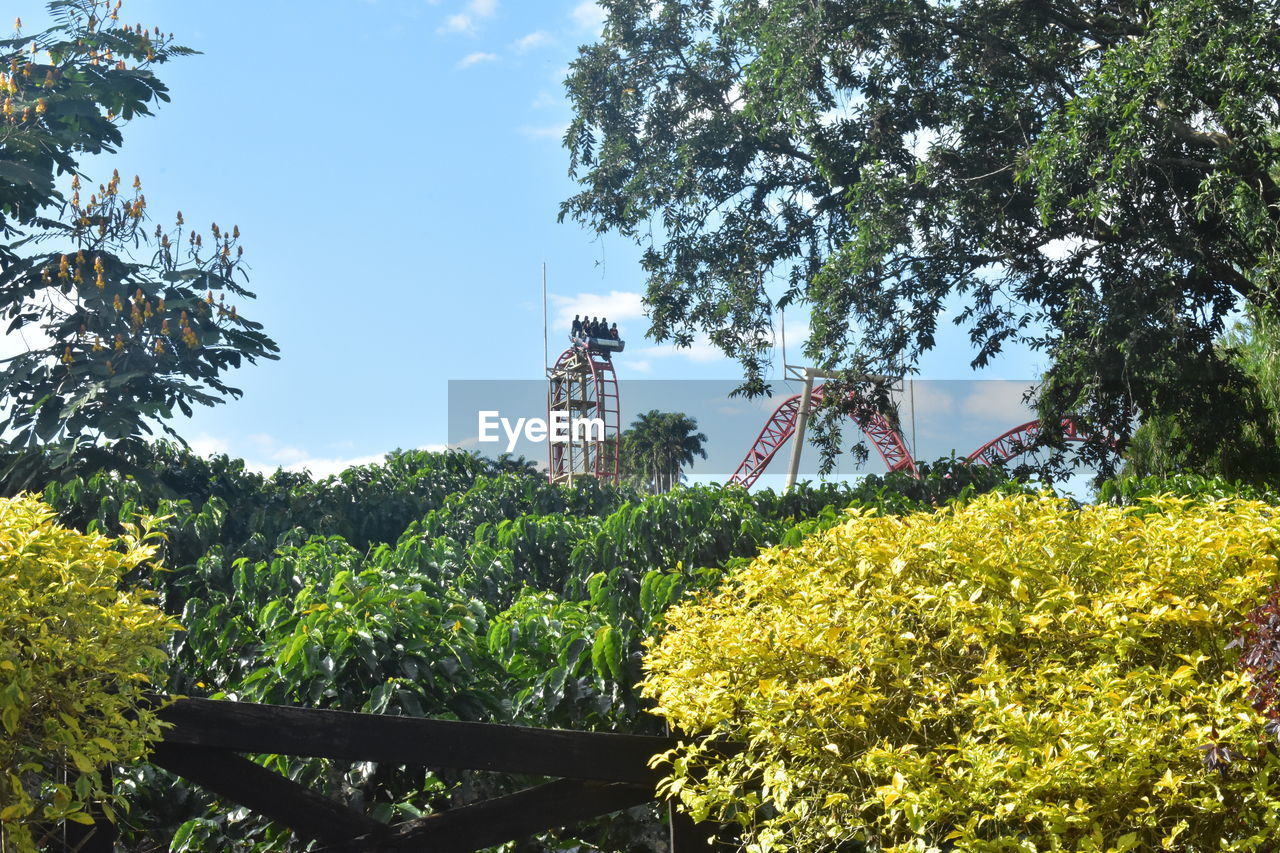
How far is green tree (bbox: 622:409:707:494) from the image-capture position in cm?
6556

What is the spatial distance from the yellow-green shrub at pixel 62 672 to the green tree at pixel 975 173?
9.01 meters

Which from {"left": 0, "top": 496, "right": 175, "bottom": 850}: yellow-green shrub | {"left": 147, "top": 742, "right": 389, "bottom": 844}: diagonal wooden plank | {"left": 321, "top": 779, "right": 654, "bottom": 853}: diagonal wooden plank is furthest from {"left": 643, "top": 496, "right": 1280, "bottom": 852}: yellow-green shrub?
{"left": 0, "top": 496, "right": 175, "bottom": 850}: yellow-green shrub

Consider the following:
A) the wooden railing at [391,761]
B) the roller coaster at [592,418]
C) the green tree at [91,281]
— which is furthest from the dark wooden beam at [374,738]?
the roller coaster at [592,418]

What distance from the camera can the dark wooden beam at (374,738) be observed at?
3182mm

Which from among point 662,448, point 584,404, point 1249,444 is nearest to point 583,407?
point 584,404

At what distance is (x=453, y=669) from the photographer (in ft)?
13.0

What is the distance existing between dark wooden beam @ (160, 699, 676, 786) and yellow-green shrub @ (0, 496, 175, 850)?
0.21m

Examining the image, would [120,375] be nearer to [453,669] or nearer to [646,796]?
[453,669]

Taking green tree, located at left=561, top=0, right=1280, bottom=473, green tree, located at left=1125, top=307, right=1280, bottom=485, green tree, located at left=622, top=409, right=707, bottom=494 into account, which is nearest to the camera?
green tree, located at left=561, top=0, right=1280, bottom=473

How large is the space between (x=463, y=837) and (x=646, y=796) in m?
0.65

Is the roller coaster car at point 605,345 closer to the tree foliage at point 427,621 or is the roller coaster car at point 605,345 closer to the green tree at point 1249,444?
the green tree at point 1249,444

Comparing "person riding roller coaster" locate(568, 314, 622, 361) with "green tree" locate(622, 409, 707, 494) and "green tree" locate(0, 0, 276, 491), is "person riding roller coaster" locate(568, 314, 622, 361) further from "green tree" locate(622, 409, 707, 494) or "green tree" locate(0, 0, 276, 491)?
"green tree" locate(0, 0, 276, 491)

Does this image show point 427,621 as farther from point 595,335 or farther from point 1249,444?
point 595,335

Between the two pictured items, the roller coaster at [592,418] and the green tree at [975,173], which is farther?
the roller coaster at [592,418]
